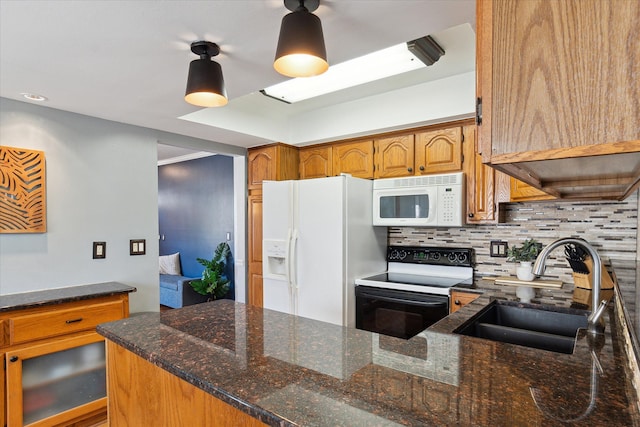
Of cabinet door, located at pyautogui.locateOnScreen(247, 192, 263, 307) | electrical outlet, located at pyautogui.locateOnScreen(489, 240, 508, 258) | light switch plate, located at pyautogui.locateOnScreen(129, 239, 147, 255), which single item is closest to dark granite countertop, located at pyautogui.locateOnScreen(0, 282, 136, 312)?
light switch plate, located at pyautogui.locateOnScreen(129, 239, 147, 255)

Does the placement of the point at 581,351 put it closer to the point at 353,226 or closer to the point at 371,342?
the point at 371,342

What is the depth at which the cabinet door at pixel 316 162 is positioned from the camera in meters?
3.58

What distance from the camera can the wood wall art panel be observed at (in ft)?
7.46

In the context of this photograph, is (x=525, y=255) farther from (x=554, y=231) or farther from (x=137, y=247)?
(x=137, y=247)

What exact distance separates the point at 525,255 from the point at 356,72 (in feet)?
6.01

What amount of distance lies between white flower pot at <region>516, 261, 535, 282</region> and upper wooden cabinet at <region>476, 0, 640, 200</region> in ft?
7.32

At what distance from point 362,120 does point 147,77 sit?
1849 mm

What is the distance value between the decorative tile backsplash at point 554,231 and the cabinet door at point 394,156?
590 millimetres

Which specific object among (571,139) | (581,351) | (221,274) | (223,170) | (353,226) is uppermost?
(223,170)

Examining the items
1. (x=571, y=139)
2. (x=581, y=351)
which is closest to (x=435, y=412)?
(x=571, y=139)

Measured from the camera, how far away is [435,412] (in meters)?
0.69

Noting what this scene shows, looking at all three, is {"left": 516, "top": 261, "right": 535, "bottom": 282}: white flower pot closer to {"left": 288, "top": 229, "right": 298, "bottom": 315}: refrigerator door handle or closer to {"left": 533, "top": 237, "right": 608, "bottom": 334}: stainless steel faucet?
{"left": 533, "top": 237, "right": 608, "bottom": 334}: stainless steel faucet

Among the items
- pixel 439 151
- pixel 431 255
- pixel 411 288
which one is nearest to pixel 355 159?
pixel 439 151

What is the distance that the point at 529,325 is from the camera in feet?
6.03
